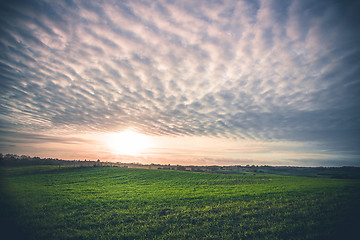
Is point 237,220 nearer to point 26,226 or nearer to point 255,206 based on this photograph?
point 255,206

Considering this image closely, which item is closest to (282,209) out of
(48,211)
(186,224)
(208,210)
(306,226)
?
(306,226)

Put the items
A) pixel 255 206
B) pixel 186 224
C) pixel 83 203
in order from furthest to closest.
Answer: pixel 83 203 → pixel 255 206 → pixel 186 224

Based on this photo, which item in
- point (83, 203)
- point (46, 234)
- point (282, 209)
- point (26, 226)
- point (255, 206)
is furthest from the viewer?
point (83, 203)

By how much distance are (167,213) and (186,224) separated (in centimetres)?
349

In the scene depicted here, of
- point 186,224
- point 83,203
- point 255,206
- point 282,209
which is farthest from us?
point 83,203

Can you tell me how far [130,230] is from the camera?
40.3ft

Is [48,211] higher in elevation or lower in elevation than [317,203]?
lower

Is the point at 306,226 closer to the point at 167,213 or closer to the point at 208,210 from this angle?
the point at 208,210

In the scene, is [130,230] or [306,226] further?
[130,230]

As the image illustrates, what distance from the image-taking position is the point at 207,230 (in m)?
11.9

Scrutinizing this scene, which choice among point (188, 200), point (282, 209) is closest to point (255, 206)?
point (282, 209)

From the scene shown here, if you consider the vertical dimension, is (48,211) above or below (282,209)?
below

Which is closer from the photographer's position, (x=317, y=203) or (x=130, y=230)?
(x=130, y=230)

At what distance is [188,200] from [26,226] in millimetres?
16588
